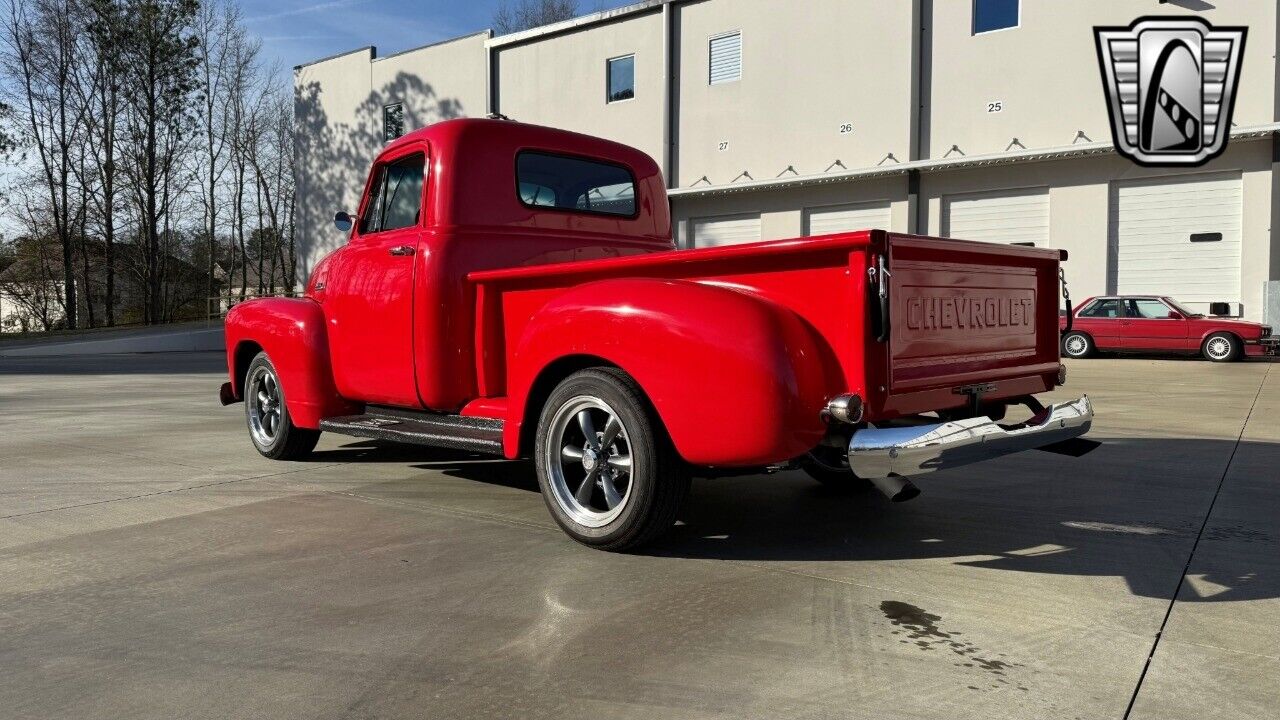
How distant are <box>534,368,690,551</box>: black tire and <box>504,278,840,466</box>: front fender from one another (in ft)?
0.37

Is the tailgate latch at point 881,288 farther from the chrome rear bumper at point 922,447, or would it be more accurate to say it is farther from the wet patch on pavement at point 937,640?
the wet patch on pavement at point 937,640

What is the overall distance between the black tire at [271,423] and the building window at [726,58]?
799 inches

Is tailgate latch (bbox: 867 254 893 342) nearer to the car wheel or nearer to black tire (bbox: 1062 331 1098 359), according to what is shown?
the car wheel

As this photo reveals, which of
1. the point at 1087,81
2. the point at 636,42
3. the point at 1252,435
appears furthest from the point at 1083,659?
the point at 636,42

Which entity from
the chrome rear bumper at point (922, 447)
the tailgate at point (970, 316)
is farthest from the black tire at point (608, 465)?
the tailgate at point (970, 316)

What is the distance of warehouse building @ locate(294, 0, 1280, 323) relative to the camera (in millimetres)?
20047

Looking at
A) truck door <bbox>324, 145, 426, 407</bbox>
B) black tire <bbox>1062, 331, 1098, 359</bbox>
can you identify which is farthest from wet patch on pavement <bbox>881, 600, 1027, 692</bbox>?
black tire <bbox>1062, 331, 1098, 359</bbox>

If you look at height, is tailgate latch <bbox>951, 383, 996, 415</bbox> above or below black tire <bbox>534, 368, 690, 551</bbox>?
above

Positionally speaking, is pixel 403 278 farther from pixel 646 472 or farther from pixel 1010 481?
pixel 1010 481

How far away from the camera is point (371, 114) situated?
108 feet

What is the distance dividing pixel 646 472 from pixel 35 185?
133 ft

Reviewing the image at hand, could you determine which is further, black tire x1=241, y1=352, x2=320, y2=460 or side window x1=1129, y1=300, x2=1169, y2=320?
side window x1=1129, y1=300, x2=1169, y2=320

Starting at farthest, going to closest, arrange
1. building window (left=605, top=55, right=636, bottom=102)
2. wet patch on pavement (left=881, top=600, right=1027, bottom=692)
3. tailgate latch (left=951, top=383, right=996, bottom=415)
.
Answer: building window (left=605, top=55, right=636, bottom=102) → tailgate latch (left=951, top=383, right=996, bottom=415) → wet patch on pavement (left=881, top=600, right=1027, bottom=692)

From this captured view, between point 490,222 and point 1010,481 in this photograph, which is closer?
point 490,222
